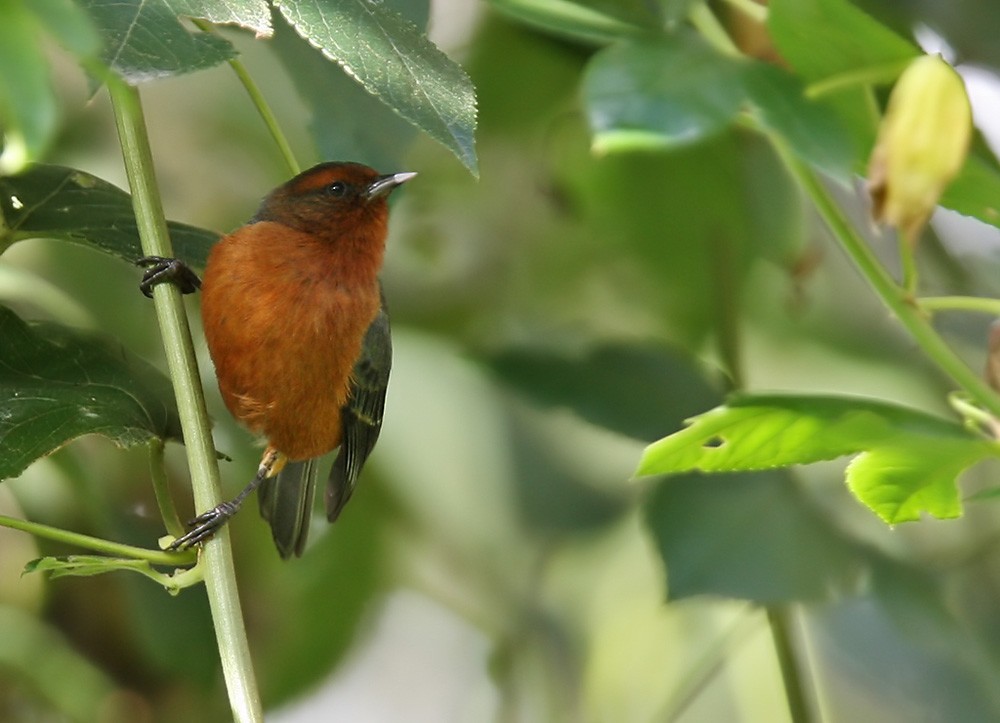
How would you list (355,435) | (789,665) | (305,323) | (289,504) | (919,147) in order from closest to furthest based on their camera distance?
(919,147)
(305,323)
(355,435)
(289,504)
(789,665)

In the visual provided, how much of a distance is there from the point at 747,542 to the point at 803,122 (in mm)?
798

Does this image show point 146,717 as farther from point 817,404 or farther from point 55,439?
point 817,404

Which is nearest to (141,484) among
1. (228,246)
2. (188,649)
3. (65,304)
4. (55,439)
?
(188,649)

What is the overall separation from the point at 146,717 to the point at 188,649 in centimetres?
19

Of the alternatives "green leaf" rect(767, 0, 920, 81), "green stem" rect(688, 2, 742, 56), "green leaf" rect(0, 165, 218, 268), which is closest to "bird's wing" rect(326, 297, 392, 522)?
"green leaf" rect(0, 165, 218, 268)

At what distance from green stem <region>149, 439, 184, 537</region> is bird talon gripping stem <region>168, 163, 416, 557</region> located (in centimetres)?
21

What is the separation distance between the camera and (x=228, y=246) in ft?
4.46

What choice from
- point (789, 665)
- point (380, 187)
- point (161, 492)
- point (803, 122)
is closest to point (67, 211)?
point (161, 492)

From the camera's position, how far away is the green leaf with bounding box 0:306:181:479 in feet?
3.25

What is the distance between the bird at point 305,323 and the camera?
141 centimetres

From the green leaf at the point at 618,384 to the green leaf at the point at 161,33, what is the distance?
1066mm

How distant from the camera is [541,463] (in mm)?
2303

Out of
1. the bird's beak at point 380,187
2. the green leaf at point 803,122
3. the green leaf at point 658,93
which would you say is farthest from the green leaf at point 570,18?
the bird's beak at point 380,187

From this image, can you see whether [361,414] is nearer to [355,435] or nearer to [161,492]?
[355,435]
